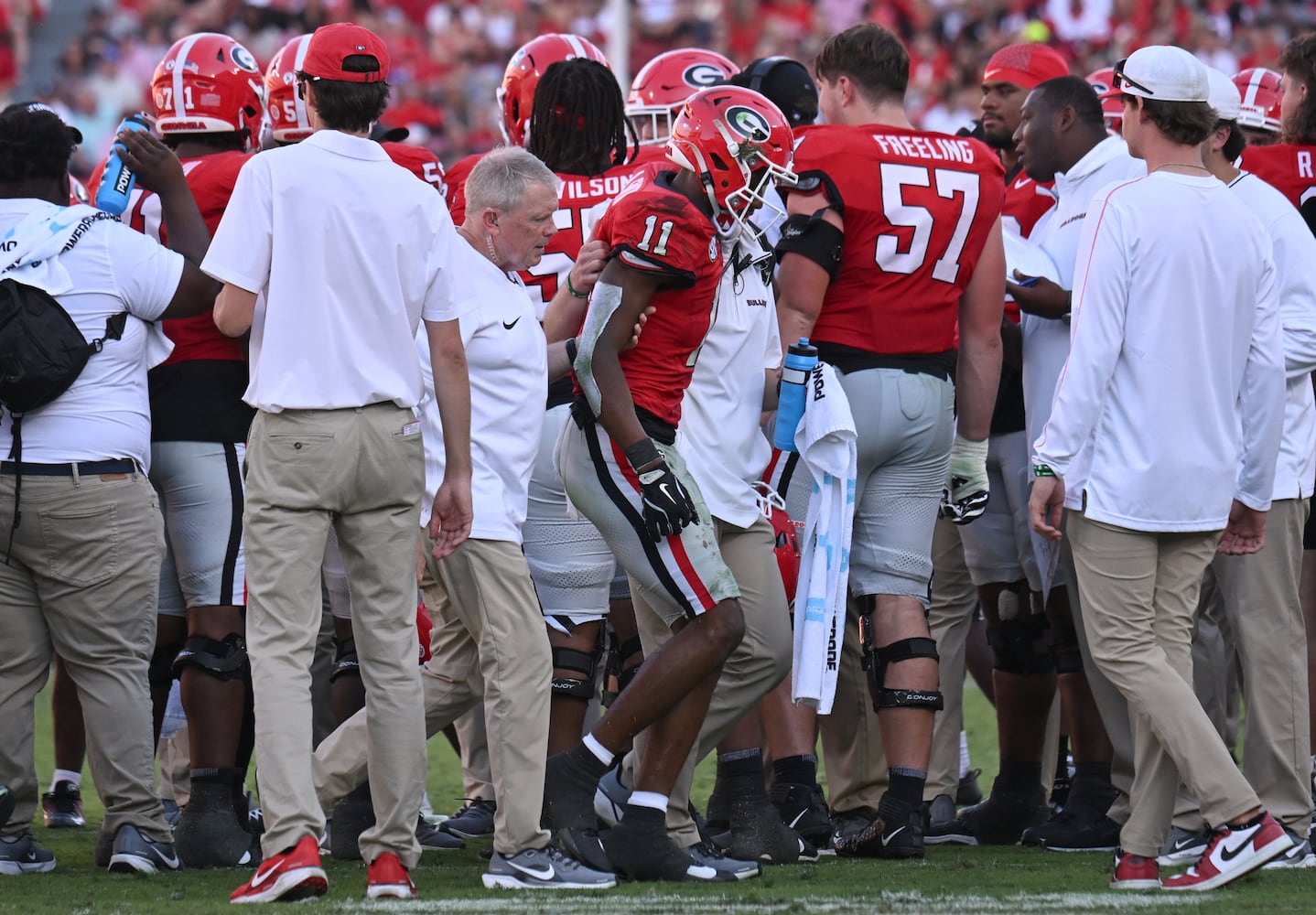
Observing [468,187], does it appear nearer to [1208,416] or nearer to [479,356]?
[479,356]

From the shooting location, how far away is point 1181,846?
5.24 metres

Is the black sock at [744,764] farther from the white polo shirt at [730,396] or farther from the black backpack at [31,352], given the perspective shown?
the black backpack at [31,352]

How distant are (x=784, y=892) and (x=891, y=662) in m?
1.07

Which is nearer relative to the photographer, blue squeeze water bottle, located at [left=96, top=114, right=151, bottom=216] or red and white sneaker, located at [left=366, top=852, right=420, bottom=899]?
red and white sneaker, located at [left=366, top=852, right=420, bottom=899]

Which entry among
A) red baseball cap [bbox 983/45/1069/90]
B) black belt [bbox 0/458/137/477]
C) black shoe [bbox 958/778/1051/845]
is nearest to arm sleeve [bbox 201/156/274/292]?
black belt [bbox 0/458/137/477]

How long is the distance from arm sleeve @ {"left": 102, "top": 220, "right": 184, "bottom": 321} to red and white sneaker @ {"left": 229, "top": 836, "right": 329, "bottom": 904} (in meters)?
1.59

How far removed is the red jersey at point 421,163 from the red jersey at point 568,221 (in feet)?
1.05

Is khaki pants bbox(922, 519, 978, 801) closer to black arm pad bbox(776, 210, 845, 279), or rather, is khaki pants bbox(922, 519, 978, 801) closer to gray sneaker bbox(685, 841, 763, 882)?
black arm pad bbox(776, 210, 845, 279)

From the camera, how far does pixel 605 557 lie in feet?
18.3

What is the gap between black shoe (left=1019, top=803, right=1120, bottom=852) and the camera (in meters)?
5.73

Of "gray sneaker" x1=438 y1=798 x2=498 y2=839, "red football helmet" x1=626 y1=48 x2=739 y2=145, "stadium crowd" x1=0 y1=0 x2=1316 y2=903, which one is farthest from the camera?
"red football helmet" x1=626 y1=48 x2=739 y2=145

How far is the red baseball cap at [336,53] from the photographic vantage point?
14.9 feet

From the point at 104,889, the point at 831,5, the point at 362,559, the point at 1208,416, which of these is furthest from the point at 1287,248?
the point at 831,5

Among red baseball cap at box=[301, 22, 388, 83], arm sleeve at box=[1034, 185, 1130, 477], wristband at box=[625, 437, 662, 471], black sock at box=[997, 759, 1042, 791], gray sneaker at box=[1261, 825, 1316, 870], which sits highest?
red baseball cap at box=[301, 22, 388, 83]
